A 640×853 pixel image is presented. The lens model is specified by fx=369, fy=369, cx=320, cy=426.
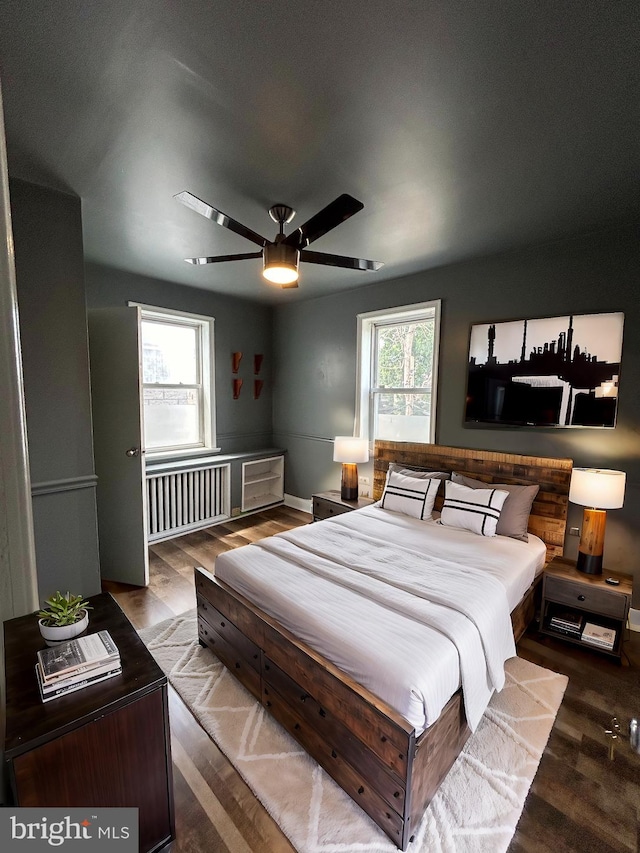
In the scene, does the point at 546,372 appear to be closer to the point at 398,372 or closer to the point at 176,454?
the point at 398,372

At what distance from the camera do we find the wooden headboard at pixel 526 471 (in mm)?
2727

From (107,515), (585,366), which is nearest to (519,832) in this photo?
(585,366)

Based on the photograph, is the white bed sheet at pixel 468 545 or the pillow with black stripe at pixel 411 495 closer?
the white bed sheet at pixel 468 545

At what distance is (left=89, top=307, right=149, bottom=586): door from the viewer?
9.62 feet

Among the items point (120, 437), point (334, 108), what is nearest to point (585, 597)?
point (334, 108)

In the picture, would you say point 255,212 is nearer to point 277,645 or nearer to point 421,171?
point 421,171

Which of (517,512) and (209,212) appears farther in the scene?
(517,512)

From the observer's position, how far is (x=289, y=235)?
204 centimetres

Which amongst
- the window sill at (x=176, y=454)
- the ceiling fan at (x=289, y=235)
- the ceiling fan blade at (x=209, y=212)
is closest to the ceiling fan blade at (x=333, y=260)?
the ceiling fan at (x=289, y=235)

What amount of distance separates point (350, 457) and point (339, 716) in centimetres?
246

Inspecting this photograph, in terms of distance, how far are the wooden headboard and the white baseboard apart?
1.72m

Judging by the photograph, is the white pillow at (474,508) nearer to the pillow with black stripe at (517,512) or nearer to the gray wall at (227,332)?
the pillow with black stripe at (517,512)

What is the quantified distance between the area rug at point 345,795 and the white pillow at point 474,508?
2.81ft

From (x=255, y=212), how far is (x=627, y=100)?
1.86 meters
